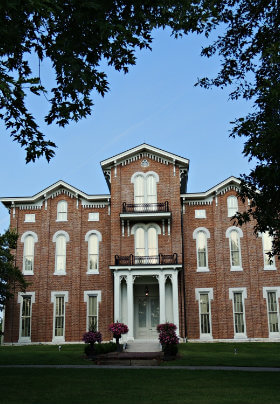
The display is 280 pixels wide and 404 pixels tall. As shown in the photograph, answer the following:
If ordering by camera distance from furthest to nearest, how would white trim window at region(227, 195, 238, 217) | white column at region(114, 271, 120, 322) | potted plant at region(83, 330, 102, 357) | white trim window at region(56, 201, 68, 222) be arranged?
white trim window at region(56, 201, 68, 222), white trim window at region(227, 195, 238, 217), white column at region(114, 271, 120, 322), potted plant at region(83, 330, 102, 357)

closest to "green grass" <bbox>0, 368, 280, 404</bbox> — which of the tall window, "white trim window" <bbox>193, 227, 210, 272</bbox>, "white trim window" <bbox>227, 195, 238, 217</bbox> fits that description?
the tall window

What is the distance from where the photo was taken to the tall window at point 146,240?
30.4m

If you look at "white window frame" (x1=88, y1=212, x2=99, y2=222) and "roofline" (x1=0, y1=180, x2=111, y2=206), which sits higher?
"roofline" (x1=0, y1=180, x2=111, y2=206)

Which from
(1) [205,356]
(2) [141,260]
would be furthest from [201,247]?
(1) [205,356]

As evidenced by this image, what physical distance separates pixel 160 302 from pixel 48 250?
28.1ft

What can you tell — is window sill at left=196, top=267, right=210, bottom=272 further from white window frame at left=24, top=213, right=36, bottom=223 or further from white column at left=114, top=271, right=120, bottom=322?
white window frame at left=24, top=213, right=36, bottom=223

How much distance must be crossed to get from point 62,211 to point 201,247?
9.81 metres

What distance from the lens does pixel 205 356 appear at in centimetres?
2097

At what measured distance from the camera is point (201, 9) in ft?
33.2

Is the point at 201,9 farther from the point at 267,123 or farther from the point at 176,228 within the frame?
the point at 176,228

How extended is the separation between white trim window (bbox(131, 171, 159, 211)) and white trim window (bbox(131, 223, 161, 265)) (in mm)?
1279

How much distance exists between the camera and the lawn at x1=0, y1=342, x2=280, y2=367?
62.3 feet

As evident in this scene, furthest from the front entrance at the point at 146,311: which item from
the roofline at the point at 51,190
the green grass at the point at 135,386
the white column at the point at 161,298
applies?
the green grass at the point at 135,386

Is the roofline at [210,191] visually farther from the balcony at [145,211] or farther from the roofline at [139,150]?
the roofline at [139,150]
